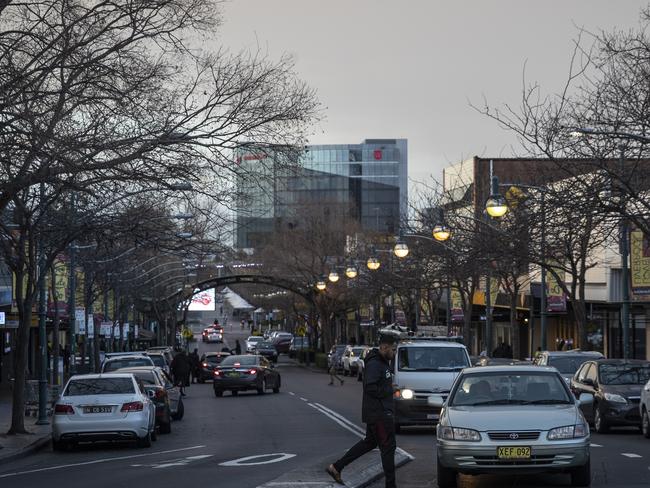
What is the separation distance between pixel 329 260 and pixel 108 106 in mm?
62555

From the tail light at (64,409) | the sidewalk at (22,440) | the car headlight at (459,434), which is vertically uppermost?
the car headlight at (459,434)

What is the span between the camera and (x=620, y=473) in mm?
16688

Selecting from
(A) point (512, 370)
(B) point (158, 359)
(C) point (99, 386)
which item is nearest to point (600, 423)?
(A) point (512, 370)

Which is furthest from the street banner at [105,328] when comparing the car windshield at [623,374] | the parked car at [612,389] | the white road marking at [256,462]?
the white road marking at [256,462]

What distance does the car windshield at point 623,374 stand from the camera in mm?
25875

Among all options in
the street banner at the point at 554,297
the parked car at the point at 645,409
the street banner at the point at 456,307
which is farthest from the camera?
the street banner at the point at 456,307

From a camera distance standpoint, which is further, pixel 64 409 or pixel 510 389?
pixel 64 409

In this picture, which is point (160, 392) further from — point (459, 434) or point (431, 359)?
point (459, 434)

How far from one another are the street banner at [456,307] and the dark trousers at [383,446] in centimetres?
4556

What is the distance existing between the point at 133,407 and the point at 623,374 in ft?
34.9

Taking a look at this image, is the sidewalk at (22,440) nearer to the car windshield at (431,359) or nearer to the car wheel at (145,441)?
the car wheel at (145,441)

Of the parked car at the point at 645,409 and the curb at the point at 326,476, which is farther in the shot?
the parked car at the point at 645,409

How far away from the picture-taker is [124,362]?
1417 inches

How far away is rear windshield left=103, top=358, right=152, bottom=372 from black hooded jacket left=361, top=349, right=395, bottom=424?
2134cm
